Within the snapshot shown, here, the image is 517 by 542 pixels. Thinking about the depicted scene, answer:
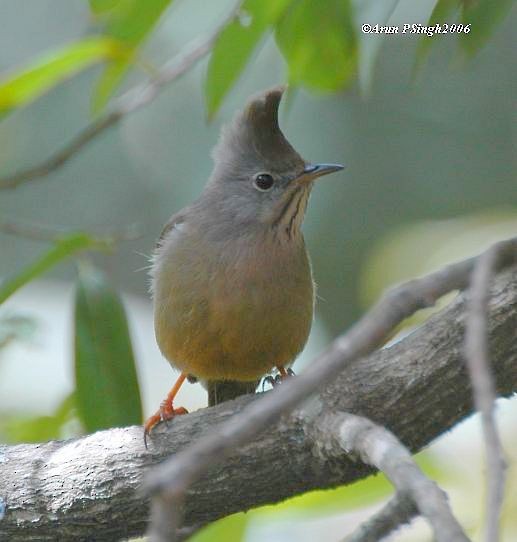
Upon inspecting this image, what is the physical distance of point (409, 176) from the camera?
10859 mm

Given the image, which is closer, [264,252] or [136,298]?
[264,252]

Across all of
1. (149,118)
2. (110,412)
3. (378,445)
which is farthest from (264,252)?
(149,118)

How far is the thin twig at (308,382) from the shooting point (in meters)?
1.61

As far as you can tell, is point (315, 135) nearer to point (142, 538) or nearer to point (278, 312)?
point (278, 312)

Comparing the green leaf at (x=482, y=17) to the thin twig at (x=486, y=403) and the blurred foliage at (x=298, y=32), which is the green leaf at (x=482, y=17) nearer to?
the blurred foliage at (x=298, y=32)

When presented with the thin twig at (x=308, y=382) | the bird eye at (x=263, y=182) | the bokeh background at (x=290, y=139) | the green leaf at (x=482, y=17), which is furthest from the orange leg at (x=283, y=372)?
the thin twig at (x=308, y=382)

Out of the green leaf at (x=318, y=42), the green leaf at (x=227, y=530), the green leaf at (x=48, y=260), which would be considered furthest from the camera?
the green leaf at (x=48, y=260)

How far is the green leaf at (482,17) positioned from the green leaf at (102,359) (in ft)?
7.01

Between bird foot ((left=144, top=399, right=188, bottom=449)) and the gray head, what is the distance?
3.31 ft

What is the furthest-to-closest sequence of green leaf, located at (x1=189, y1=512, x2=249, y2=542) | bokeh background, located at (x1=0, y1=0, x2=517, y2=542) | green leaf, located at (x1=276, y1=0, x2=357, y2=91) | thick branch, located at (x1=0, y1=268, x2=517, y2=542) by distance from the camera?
bokeh background, located at (x1=0, y1=0, x2=517, y2=542) < green leaf, located at (x1=189, y1=512, x2=249, y2=542) < green leaf, located at (x1=276, y1=0, x2=357, y2=91) < thick branch, located at (x1=0, y1=268, x2=517, y2=542)

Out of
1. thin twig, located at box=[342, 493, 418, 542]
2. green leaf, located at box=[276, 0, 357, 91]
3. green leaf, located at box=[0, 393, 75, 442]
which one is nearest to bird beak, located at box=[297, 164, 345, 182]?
green leaf, located at box=[276, 0, 357, 91]

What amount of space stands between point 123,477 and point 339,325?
587cm

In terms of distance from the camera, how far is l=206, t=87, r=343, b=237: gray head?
5.09m

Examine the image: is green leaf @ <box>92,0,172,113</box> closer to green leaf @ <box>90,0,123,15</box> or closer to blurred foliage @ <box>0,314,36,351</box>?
green leaf @ <box>90,0,123,15</box>
